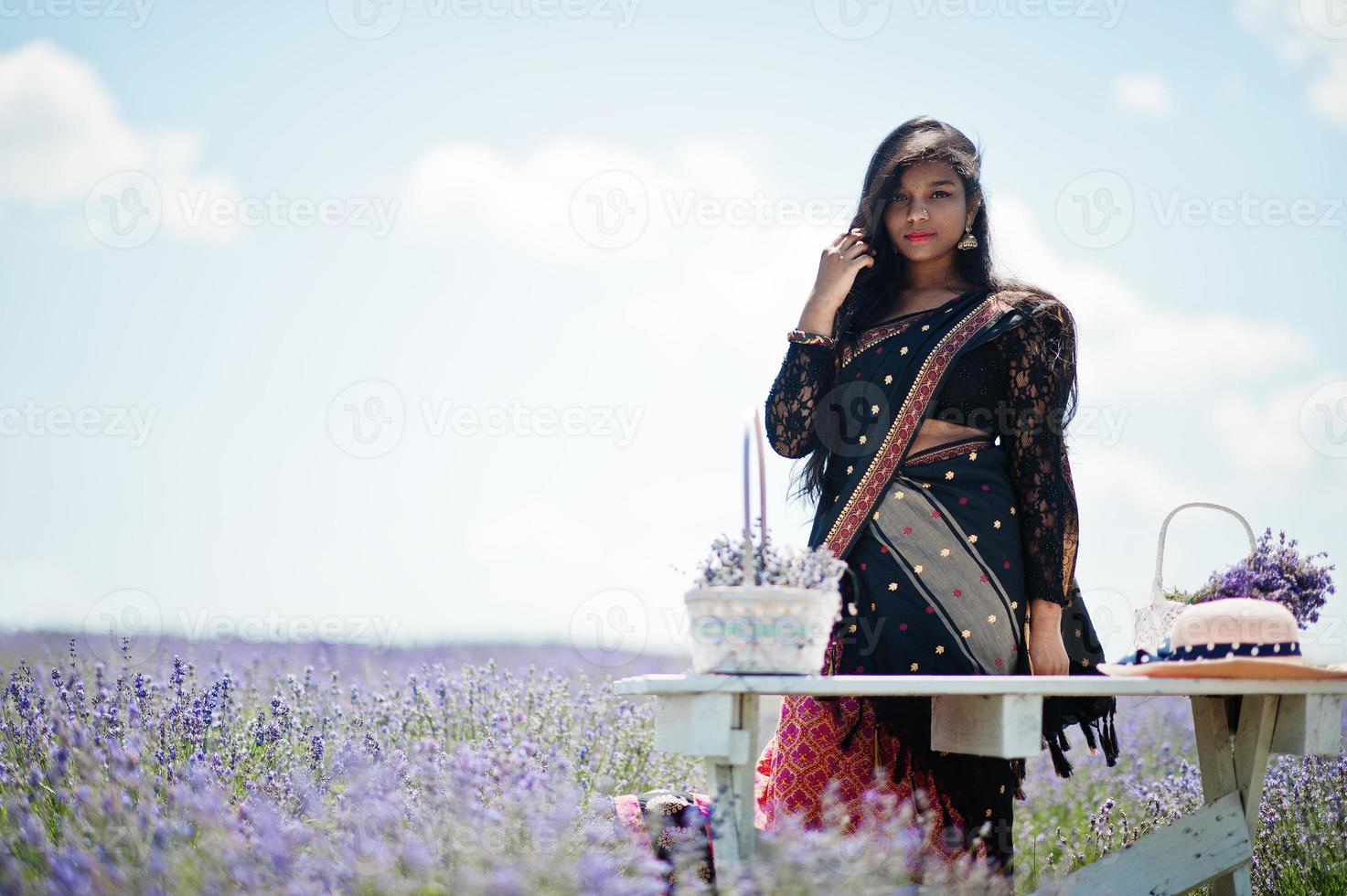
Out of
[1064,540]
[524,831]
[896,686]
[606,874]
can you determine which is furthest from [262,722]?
[1064,540]

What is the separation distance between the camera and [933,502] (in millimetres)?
2824

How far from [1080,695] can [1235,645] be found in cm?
32

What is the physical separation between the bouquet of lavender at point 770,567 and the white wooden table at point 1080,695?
0.19 meters

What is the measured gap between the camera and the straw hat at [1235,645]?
8.07ft

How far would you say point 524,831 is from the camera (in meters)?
2.17

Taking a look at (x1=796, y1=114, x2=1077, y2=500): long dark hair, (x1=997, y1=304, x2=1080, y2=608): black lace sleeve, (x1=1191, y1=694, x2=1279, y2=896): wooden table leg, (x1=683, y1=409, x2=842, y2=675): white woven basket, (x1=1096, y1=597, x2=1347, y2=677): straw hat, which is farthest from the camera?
(x1=796, y1=114, x2=1077, y2=500): long dark hair

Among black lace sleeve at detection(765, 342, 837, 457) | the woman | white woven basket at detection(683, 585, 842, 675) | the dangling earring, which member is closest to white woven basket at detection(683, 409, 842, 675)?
white woven basket at detection(683, 585, 842, 675)

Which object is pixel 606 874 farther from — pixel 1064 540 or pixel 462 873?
pixel 1064 540

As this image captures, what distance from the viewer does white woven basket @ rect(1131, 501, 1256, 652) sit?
9.18 feet

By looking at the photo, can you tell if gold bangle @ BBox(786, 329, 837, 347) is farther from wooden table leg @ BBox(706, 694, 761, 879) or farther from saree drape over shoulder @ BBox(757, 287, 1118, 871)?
wooden table leg @ BBox(706, 694, 761, 879)

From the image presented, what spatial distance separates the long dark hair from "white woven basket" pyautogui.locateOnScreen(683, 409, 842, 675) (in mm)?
803

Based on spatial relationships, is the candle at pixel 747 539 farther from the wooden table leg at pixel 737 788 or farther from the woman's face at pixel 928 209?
the woman's face at pixel 928 209

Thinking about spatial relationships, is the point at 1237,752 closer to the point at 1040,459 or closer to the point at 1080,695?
the point at 1080,695

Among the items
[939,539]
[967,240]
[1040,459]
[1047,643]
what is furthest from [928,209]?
[1047,643]
